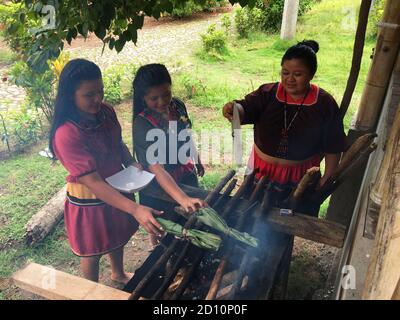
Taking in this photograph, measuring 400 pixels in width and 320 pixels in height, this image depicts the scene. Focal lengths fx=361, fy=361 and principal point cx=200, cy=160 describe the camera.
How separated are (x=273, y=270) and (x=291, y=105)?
3.85ft

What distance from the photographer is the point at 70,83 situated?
2125 millimetres

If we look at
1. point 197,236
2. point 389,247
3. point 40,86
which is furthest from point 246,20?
point 389,247

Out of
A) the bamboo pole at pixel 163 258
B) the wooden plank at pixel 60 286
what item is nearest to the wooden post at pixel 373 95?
the bamboo pole at pixel 163 258

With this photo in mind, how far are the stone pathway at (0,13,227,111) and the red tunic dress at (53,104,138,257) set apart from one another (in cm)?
503

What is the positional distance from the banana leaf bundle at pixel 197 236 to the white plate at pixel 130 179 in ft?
1.62

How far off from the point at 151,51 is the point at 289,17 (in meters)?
3.79

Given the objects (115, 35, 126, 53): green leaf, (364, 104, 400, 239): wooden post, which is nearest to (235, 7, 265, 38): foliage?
(115, 35, 126, 53): green leaf

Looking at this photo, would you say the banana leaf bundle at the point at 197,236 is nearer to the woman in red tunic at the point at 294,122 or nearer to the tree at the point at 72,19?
the woman in red tunic at the point at 294,122

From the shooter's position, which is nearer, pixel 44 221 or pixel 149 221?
pixel 149 221

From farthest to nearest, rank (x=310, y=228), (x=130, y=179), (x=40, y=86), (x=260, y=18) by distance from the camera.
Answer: (x=260, y=18)
(x=40, y=86)
(x=130, y=179)
(x=310, y=228)

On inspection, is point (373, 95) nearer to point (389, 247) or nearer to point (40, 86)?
point (389, 247)

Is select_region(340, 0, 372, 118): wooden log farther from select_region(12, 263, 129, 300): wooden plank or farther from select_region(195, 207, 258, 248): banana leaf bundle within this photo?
select_region(12, 263, 129, 300): wooden plank
